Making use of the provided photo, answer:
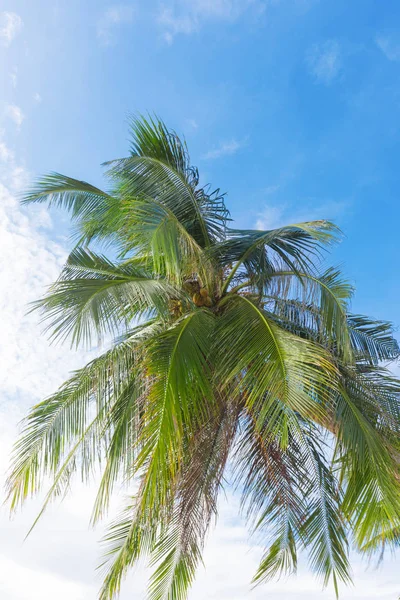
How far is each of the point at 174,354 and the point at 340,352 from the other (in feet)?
8.61

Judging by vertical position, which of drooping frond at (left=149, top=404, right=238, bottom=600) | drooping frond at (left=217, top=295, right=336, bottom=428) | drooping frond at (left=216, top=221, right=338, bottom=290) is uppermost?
drooping frond at (left=216, top=221, right=338, bottom=290)

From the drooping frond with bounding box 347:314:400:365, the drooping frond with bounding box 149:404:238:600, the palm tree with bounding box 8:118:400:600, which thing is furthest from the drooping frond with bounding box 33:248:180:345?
the drooping frond with bounding box 347:314:400:365

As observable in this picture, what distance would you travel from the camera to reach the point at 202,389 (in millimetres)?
6137

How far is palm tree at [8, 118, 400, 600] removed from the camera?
243 inches

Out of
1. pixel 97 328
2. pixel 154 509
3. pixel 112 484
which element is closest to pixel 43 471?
pixel 112 484

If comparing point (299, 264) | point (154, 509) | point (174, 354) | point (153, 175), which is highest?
point (153, 175)

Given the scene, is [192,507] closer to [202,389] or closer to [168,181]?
[202,389]

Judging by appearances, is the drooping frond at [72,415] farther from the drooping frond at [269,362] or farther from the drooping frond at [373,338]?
the drooping frond at [373,338]

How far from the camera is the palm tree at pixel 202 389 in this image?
6168 millimetres

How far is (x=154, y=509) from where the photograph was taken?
6344 mm

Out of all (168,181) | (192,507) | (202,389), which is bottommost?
(192,507)

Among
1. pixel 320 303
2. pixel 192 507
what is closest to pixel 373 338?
pixel 320 303

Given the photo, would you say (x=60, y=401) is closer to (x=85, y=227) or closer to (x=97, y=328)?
(x=97, y=328)

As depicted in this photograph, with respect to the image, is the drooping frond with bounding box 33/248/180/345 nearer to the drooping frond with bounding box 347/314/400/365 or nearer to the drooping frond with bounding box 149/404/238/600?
the drooping frond with bounding box 149/404/238/600
